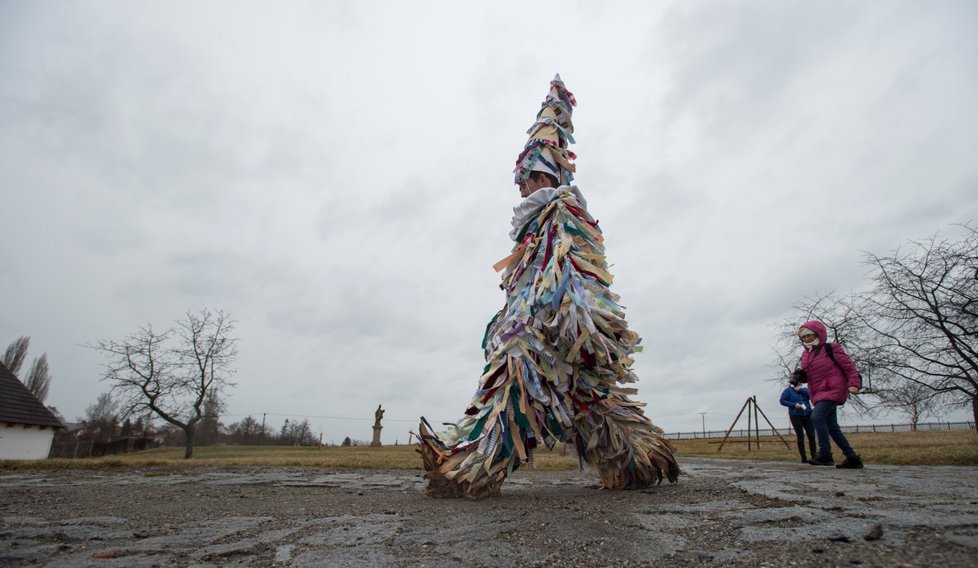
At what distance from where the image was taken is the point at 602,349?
319 cm

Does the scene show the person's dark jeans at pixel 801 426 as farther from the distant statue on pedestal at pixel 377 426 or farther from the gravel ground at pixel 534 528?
the distant statue on pedestal at pixel 377 426

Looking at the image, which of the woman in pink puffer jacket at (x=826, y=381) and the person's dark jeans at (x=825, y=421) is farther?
the person's dark jeans at (x=825, y=421)

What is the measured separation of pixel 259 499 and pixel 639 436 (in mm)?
2744

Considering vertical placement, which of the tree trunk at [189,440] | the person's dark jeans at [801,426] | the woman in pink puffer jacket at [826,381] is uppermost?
the woman in pink puffer jacket at [826,381]

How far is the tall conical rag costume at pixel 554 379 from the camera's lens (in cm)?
315

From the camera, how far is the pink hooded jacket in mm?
5125

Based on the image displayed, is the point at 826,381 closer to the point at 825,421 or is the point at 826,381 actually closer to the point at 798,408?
the point at 825,421

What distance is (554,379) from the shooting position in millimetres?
3199

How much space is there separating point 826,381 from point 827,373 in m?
0.09

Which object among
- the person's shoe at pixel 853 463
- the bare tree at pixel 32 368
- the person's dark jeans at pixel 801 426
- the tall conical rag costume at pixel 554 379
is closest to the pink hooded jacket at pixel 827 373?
the person's shoe at pixel 853 463

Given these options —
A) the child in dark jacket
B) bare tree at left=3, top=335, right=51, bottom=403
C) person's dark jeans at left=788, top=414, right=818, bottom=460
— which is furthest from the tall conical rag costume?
bare tree at left=3, top=335, right=51, bottom=403

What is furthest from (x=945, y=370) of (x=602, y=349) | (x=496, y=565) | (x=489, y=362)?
(x=496, y=565)

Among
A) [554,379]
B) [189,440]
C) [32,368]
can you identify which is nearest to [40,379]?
[32,368]

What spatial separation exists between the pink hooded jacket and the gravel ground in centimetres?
213
